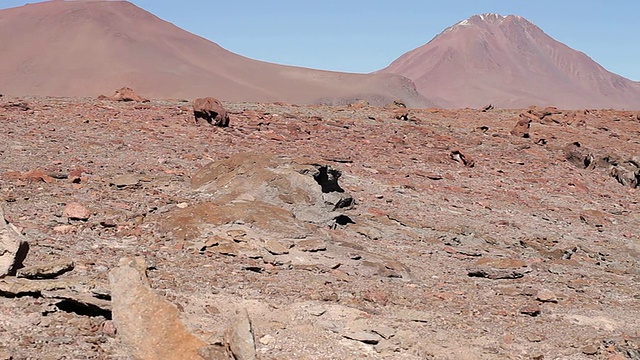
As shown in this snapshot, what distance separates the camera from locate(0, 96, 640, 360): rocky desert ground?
600cm

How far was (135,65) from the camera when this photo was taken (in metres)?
116

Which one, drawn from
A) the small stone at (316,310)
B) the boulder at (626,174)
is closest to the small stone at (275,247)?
the small stone at (316,310)

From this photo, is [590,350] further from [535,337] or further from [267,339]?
[267,339]

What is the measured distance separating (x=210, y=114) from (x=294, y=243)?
26.0 feet

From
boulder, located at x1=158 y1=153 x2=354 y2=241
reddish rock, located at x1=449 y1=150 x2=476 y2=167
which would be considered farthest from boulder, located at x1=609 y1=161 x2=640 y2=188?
boulder, located at x1=158 y1=153 x2=354 y2=241

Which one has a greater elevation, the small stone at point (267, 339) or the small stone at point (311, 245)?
the small stone at point (311, 245)

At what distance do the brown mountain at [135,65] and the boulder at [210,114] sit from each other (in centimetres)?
8031

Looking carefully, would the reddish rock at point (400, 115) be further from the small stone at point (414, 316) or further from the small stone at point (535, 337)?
the small stone at point (535, 337)

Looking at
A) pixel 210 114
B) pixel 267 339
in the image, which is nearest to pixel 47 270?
pixel 267 339

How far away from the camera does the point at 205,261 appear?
8008 mm

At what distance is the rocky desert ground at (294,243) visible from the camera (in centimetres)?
600

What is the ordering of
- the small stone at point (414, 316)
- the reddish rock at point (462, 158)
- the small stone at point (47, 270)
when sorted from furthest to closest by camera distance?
the reddish rock at point (462, 158)
the small stone at point (414, 316)
the small stone at point (47, 270)

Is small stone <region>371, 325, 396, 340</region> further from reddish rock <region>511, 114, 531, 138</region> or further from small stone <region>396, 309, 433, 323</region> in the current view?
reddish rock <region>511, 114, 531, 138</region>

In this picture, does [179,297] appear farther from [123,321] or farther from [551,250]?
[551,250]
